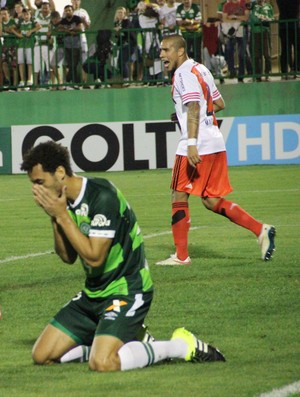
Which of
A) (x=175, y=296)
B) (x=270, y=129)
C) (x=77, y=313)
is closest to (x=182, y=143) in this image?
(x=175, y=296)

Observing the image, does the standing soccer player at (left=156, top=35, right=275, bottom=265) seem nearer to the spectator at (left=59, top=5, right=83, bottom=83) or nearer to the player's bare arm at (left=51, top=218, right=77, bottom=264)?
the player's bare arm at (left=51, top=218, right=77, bottom=264)

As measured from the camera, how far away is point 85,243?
24.1 ft

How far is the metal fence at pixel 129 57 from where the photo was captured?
2528 centimetres

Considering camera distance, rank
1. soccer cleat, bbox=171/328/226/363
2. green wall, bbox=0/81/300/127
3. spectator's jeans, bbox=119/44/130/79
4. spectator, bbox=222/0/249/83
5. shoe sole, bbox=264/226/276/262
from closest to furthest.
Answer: soccer cleat, bbox=171/328/226/363 → shoe sole, bbox=264/226/276/262 → spectator, bbox=222/0/249/83 → green wall, bbox=0/81/300/127 → spectator's jeans, bbox=119/44/130/79

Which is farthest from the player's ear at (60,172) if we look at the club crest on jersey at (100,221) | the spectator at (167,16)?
the spectator at (167,16)

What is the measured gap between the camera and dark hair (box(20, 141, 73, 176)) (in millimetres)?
7309

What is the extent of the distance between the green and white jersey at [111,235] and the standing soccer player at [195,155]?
4.30 meters

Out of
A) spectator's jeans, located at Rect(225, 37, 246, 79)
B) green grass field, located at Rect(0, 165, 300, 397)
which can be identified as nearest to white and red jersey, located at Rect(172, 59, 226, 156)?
green grass field, located at Rect(0, 165, 300, 397)

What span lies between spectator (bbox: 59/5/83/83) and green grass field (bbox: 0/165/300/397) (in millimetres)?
7428

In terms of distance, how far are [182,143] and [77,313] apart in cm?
464

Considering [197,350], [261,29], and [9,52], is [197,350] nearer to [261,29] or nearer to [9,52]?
[261,29]

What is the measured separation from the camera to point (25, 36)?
85.1ft

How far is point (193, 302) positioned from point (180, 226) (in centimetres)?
209

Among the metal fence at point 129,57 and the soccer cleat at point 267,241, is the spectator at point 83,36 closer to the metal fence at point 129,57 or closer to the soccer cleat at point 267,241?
the metal fence at point 129,57
